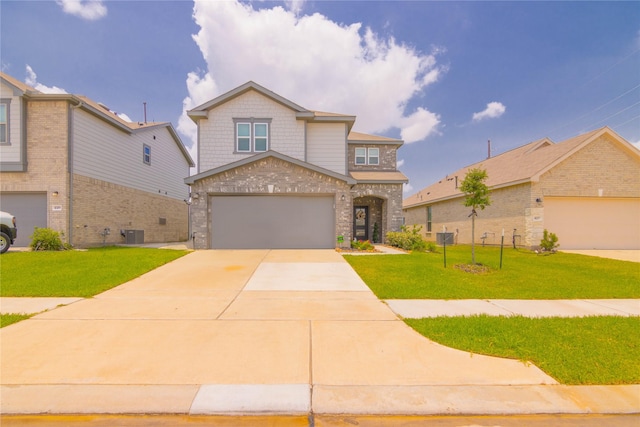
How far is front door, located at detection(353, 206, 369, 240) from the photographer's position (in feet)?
59.9

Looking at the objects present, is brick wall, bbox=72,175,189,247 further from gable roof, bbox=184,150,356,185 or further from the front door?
the front door

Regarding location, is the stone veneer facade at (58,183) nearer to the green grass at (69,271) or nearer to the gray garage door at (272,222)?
the green grass at (69,271)

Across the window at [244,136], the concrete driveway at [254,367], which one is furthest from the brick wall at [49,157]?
the concrete driveway at [254,367]

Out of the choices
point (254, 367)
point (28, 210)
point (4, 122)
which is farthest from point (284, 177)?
point (4, 122)

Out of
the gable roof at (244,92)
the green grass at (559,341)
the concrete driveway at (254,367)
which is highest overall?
the gable roof at (244,92)

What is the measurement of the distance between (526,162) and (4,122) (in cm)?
2725

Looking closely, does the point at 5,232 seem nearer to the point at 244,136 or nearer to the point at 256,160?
the point at 256,160

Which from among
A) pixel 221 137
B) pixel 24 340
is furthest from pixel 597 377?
pixel 221 137

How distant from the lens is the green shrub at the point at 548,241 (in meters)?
13.7

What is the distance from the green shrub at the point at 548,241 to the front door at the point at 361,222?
9.17 metres

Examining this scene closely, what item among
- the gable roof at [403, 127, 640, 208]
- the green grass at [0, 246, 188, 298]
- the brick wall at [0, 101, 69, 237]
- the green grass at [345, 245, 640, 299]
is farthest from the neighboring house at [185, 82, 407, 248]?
the brick wall at [0, 101, 69, 237]

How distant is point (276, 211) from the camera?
14.0 metres

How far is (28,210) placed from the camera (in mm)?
13070

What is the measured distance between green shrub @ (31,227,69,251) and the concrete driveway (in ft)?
29.8
